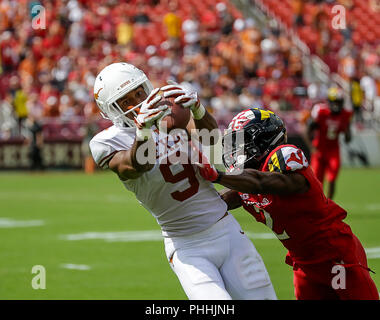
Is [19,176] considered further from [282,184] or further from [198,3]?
[282,184]

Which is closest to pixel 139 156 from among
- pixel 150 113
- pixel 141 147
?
pixel 141 147

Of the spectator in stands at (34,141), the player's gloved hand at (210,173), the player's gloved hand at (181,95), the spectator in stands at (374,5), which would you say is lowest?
the spectator in stands at (34,141)

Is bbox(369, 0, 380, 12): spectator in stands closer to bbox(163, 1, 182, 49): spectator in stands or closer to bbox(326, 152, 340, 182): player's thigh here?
bbox(163, 1, 182, 49): spectator in stands

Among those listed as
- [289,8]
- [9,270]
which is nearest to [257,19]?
[289,8]

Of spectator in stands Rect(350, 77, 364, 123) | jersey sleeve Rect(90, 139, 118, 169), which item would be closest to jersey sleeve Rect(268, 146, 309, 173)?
jersey sleeve Rect(90, 139, 118, 169)

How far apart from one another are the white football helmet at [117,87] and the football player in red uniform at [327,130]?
8.30 meters

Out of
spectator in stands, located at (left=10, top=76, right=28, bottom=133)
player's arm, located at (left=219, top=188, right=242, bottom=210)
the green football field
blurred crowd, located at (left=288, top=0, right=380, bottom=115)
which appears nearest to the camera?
player's arm, located at (left=219, top=188, right=242, bottom=210)

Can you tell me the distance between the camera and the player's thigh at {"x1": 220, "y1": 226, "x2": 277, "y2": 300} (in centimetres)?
422

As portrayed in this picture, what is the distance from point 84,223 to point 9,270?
11.2ft

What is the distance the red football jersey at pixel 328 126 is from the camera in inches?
497

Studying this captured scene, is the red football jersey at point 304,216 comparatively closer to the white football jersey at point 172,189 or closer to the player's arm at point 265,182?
the player's arm at point 265,182

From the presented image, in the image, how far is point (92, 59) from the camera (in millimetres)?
22875

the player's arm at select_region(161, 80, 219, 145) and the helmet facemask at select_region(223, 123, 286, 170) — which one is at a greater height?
the player's arm at select_region(161, 80, 219, 145)

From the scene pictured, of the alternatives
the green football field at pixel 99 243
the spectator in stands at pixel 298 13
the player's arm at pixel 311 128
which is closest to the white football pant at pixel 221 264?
the green football field at pixel 99 243
